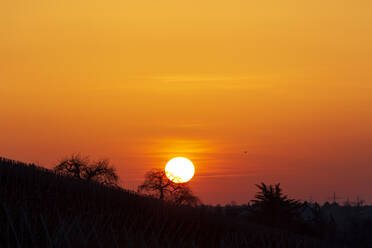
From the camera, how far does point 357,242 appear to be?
264 ft

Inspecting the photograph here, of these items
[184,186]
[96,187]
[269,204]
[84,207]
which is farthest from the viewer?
[184,186]

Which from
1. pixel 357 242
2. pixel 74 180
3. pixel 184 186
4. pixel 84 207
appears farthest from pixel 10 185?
pixel 184 186

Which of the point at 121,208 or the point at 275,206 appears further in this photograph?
the point at 275,206

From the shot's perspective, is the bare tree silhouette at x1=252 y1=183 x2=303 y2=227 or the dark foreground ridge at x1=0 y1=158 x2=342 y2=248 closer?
the dark foreground ridge at x1=0 y1=158 x2=342 y2=248

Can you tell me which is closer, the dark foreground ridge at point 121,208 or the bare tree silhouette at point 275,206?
the dark foreground ridge at point 121,208

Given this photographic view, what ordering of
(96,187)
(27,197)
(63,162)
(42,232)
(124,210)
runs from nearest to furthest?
(42,232) < (27,197) < (124,210) < (96,187) < (63,162)

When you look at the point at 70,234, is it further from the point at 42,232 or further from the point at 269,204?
the point at 269,204

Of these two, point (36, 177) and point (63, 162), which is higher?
point (63, 162)

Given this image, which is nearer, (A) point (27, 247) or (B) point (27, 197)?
(A) point (27, 247)

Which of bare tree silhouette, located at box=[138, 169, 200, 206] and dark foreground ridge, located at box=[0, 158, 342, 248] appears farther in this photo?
bare tree silhouette, located at box=[138, 169, 200, 206]

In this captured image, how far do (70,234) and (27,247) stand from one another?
116 cm

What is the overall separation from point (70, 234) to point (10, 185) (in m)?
32.1

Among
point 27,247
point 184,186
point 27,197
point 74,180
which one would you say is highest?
point 184,186

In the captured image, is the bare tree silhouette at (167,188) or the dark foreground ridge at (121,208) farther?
the bare tree silhouette at (167,188)
